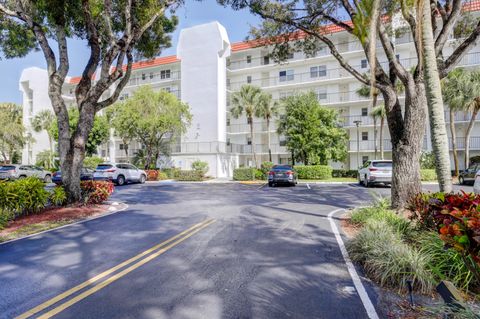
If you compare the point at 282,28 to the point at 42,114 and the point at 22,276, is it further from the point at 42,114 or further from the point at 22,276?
the point at 42,114

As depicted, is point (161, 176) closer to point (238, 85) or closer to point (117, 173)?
point (117, 173)

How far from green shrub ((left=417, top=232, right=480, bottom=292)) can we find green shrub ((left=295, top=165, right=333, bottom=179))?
22697 millimetres

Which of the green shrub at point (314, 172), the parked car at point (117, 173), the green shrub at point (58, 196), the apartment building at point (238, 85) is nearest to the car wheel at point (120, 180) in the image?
the parked car at point (117, 173)

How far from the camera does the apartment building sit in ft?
107

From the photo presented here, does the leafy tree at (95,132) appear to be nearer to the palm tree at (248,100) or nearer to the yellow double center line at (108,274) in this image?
the palm tree at (248,100)

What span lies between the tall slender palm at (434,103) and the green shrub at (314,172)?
835 inches

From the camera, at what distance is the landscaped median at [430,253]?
2.82 metres

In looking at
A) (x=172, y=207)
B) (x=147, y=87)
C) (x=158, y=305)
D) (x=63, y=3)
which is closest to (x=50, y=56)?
(x=63, y=3)

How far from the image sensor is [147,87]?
100 ft

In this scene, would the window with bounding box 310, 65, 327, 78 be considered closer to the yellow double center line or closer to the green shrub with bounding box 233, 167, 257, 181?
the green shrub with bounding box 233, 167, 257, 181

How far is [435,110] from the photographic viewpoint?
19.8 feet

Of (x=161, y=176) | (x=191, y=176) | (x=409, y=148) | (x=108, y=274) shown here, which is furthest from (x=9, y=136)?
(x=409, y=148)

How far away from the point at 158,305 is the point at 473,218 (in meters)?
3.53

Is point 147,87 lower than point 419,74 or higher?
higher
